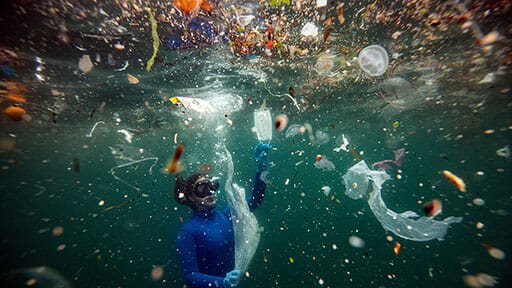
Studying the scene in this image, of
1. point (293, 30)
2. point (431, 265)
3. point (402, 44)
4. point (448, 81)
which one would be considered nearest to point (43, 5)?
point (293, 30)

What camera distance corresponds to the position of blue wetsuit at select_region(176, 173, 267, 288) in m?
3.38

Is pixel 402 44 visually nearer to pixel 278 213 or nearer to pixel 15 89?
pixel 15 89

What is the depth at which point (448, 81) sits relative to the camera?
9.97m

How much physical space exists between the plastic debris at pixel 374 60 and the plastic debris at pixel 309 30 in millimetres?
2257

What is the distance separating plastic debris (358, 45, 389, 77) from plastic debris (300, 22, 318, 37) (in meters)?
2.26

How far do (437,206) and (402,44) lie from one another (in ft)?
18.5

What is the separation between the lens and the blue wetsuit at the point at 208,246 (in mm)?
3381

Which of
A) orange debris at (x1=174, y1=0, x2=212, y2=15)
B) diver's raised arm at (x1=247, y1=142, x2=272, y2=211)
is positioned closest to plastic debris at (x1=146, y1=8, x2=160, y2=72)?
orange debris at (x1=174, y1=0, x2=212, y2=15)

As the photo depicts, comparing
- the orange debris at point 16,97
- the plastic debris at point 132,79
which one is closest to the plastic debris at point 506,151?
the plastic debris at point 132,79

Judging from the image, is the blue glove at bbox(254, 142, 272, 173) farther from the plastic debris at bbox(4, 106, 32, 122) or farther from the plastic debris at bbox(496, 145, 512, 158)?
the plastic debris at bbox(496, 145, 512, 158)

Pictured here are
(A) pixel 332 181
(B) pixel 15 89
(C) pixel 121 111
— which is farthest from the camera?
(A) pixel 332 181

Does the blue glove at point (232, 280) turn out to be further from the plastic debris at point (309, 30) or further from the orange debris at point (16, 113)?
the orange debris at point (16, 113)

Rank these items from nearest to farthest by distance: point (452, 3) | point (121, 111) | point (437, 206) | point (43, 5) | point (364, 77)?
1. point (437, 206)
2. point (43, 5)
3. point (452, 3)
4. point (364, 77)
5. point (121, 111)

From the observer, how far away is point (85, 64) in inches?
254
